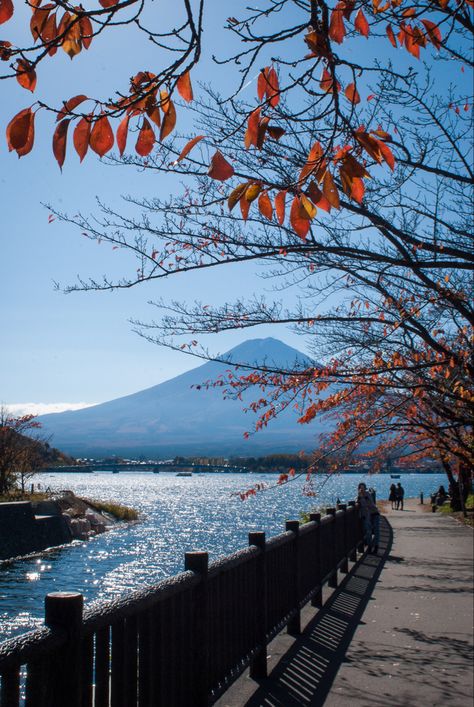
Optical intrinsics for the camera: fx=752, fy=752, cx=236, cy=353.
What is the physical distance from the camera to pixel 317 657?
716 cm

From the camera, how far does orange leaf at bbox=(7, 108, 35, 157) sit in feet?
9.62

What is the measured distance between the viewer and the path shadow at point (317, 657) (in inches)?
233

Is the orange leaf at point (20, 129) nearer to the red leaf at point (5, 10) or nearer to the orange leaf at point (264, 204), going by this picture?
the red leaf at point (5, 10)

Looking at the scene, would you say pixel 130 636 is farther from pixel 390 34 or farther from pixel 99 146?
pixel 390 34

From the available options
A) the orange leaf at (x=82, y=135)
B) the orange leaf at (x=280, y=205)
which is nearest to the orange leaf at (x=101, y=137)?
the orange leaf at (x=82, y=135)

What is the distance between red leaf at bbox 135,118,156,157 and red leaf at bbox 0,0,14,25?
744 mm

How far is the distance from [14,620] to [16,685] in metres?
9.51

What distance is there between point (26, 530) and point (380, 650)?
16.2 meters

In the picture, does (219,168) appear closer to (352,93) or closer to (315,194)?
(315,194)

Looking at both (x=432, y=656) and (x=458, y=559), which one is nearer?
(x=432, y=656)

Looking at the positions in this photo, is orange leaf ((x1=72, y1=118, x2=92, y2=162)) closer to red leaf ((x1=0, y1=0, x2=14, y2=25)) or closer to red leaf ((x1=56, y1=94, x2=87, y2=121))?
red leaf ((x1=56, y1=94, x2=87, y2=121))

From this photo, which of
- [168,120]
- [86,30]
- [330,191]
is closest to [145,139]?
[168,120]

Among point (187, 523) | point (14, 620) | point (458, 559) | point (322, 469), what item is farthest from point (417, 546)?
point (187, 523)

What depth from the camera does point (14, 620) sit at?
11.4 meters
